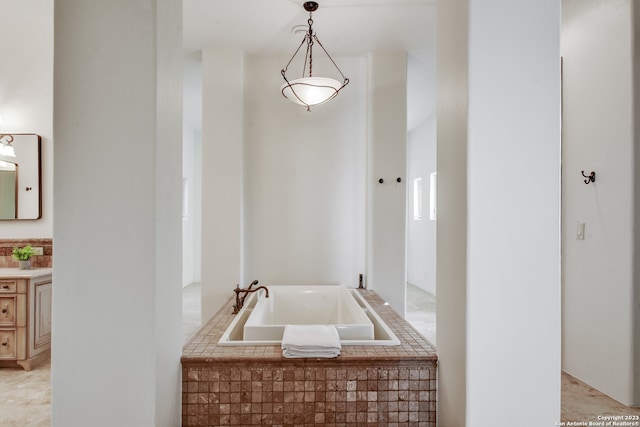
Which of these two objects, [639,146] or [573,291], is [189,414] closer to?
[573,291]

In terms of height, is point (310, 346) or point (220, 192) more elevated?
point (220, 192)

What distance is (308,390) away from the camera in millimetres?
1702

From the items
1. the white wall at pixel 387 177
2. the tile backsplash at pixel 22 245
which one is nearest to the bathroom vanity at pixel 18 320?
the tile backsplash at pixel 22 245

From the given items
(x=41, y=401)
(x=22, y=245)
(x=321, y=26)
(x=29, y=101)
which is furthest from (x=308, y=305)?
(x=29, y=101)

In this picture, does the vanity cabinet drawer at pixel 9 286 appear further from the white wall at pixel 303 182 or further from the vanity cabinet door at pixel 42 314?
the white wall at pixel 303 182

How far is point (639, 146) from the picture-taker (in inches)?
93.6

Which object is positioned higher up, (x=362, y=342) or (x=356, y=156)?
(x=356, y=156)

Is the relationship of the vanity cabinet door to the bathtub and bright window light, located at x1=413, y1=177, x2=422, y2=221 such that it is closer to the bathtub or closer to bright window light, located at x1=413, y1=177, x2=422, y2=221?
the bathtub

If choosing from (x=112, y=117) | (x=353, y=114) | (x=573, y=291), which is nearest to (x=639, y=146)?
(x=573, y=291)

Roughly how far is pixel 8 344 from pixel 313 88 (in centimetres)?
302

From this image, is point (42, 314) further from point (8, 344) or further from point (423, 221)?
point (423, 221)

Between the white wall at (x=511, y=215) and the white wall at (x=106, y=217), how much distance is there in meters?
1.16

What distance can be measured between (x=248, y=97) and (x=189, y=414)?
9.92 feet

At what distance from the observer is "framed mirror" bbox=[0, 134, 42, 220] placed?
359 cm
